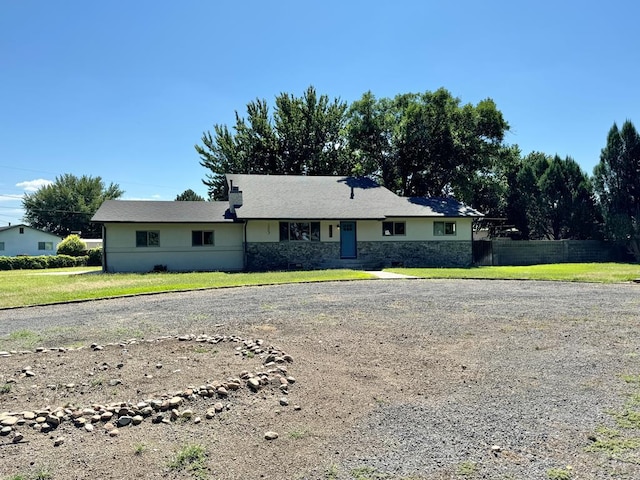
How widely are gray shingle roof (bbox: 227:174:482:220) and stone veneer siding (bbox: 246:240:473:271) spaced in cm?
164

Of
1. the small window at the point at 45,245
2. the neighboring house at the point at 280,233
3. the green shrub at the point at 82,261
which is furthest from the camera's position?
the small window at the point at 45,245

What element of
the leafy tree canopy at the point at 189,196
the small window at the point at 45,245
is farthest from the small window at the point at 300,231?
the leafy tree canopy at the point at 189,196

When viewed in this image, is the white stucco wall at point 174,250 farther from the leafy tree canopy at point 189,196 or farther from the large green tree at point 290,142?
the leafy tree canopy at point 189,196

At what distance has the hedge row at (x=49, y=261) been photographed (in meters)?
27.3

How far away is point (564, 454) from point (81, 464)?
3559 mm

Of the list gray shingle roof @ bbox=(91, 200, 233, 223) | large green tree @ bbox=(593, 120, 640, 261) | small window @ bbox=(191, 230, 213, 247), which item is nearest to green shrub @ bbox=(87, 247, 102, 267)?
gray shingle roof @ bbox=(91, 200, 233, 223)

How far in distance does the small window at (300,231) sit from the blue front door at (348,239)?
1.43m

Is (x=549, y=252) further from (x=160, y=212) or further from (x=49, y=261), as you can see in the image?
(x=49, y=261)

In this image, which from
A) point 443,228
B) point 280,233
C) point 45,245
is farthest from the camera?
point 45,245

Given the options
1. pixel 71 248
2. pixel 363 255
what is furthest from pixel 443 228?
pixel 71 248

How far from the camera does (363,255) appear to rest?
2392 cm

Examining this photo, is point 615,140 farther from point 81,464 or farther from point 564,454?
point 81,464

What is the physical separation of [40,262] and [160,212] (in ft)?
36.1

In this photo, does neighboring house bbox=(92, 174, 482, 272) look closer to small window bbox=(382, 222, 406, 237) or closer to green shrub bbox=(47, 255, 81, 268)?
small window bbox=(382, 222, 406, 237)
